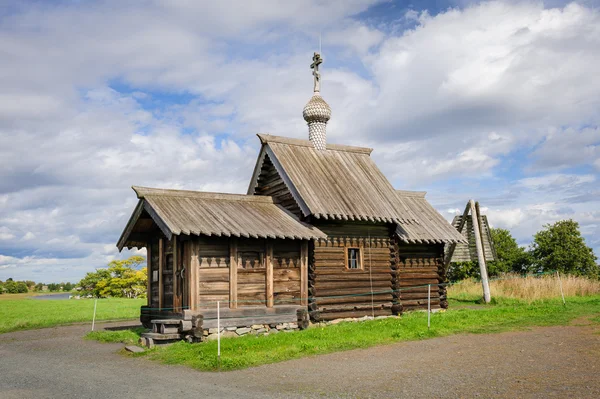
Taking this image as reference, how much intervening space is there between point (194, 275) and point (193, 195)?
3481 millimetres

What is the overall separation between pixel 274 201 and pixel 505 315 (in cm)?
982

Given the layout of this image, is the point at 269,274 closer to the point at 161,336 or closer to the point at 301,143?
the point at 161,336

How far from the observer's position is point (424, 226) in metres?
25.2

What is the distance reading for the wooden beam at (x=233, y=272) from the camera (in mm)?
17984

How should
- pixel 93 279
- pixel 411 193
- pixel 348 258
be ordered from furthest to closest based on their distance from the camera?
pixel 93 279
pixel 411 193
pixel 348 258

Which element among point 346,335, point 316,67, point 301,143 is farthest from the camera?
point 316,67

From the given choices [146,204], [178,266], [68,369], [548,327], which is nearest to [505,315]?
[548,327]

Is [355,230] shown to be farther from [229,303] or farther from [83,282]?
[83,282]

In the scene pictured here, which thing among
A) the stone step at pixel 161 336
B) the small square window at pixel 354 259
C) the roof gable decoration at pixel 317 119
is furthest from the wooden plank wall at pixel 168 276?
the roof gable decoration at pixel 317 119

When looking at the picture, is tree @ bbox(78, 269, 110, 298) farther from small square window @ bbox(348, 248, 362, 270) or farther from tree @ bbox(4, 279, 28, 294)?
small square window @ bbox(348, 248, 362, 270)

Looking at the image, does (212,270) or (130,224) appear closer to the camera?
(212,270)

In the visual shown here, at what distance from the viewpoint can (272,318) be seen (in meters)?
18.7

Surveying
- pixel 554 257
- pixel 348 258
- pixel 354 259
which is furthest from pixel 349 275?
pixel 554 257

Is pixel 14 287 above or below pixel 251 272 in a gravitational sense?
above
